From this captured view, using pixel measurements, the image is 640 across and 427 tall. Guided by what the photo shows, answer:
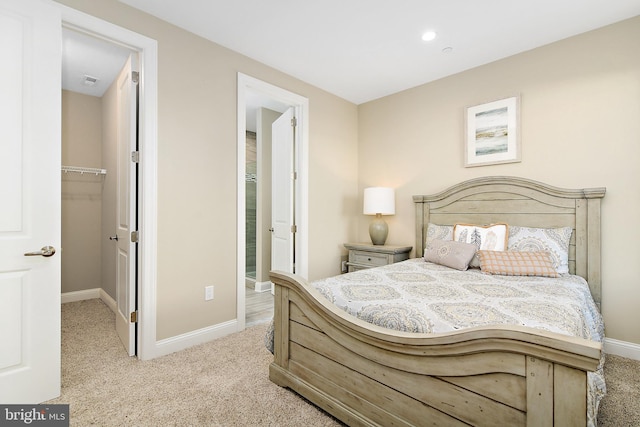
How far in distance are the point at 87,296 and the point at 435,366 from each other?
4.44 m

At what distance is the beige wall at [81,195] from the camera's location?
12.7 ft

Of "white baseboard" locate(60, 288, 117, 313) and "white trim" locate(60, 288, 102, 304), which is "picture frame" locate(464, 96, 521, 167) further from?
"white trim" locate(60, 288, 102, 304)

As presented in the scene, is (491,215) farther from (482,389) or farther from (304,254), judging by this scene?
(482,389)

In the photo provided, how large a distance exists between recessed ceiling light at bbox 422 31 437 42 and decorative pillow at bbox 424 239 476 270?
1.75m

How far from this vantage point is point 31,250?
181 centimetres

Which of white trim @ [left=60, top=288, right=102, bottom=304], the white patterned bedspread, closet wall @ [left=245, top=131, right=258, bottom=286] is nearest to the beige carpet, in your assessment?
the white patterned bedspread

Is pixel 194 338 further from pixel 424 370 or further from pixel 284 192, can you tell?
pixel 424 370

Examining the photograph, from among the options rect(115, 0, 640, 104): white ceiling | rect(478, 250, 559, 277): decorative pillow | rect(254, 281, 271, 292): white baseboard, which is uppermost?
rect(115, 0, 640, 104): white ceiling

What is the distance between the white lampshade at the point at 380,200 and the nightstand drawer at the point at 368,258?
1.64 ft

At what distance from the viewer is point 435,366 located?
128 cm

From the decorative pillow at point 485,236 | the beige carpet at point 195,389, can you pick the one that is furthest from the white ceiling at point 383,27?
the beige carpet at point 195,389

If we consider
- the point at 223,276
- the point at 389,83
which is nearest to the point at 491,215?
the point at 389,83

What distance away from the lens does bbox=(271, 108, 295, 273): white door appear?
373cm

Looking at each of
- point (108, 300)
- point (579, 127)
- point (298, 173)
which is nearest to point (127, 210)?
point (298, 173)
